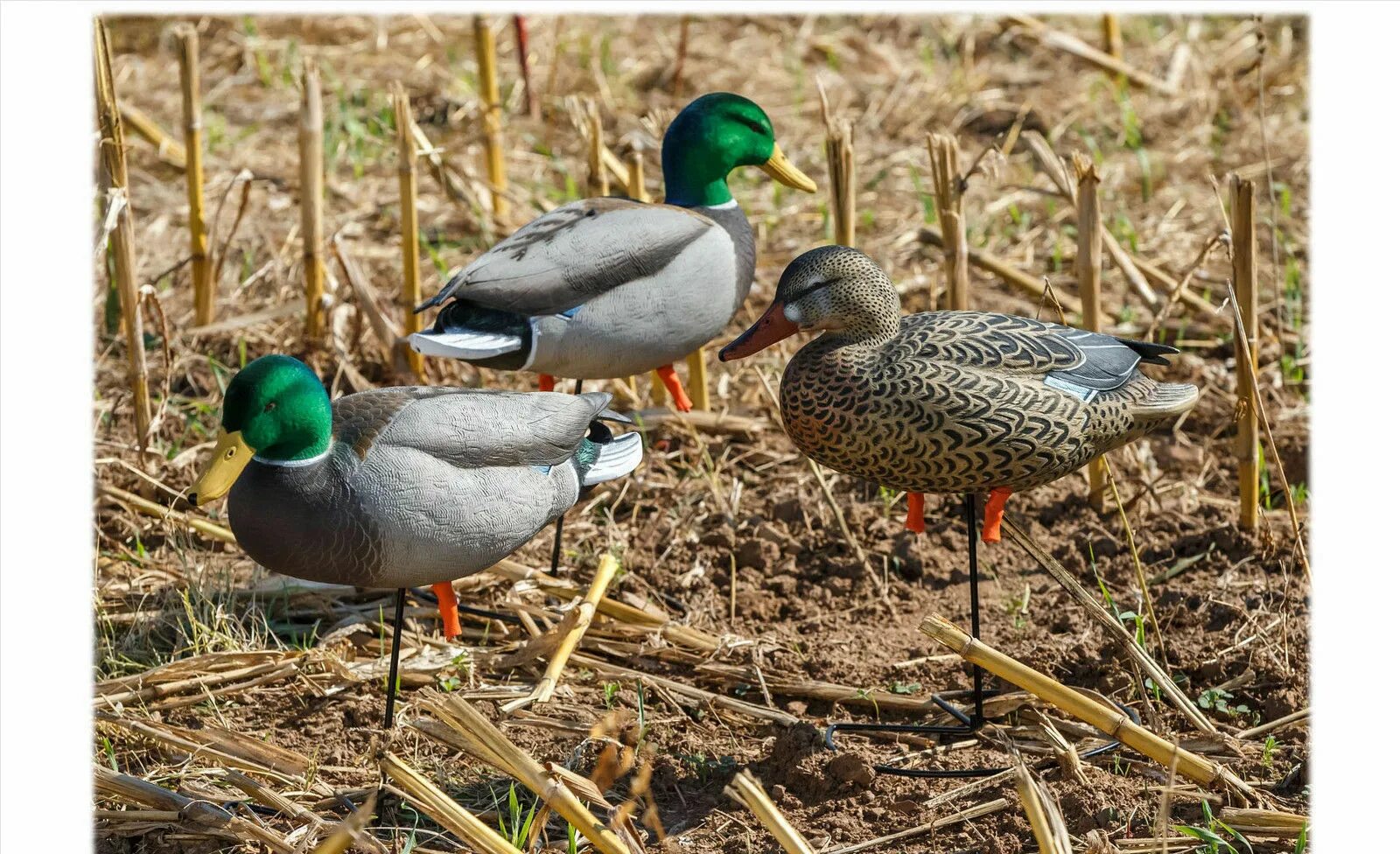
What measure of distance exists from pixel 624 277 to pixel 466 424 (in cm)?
80

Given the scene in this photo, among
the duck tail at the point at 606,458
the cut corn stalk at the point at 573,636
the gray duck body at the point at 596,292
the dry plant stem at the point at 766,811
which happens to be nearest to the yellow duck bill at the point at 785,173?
the gray duck body at the point at 596,292

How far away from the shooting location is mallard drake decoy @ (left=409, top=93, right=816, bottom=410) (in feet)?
12.7

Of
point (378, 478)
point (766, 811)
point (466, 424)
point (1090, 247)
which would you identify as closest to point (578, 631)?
point (466, 424)

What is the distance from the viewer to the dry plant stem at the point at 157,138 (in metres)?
6.30

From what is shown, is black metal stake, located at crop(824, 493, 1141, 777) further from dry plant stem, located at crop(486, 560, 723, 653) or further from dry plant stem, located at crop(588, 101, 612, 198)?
dry plant stem, located at crop(588, 101, 612, 198)

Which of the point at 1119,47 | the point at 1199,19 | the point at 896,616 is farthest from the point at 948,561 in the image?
the point at 1199,19

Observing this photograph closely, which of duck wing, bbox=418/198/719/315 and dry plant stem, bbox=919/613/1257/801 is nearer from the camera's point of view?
dry plant stem, bbox=919/613/1257/801

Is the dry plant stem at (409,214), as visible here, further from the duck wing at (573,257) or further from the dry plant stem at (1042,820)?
the dry plant stem at (1042,820)

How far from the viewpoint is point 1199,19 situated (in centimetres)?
762

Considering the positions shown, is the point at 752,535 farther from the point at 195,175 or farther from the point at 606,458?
the point at 195,175

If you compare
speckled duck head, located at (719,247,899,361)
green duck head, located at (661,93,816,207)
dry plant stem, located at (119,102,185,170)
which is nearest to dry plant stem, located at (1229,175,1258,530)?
speckled duck head, located at (719,247,899,361)

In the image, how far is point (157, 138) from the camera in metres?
6.34

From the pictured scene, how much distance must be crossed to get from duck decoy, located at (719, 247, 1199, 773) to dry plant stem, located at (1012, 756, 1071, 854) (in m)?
0.78

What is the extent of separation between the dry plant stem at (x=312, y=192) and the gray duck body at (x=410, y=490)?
5.59 ft
